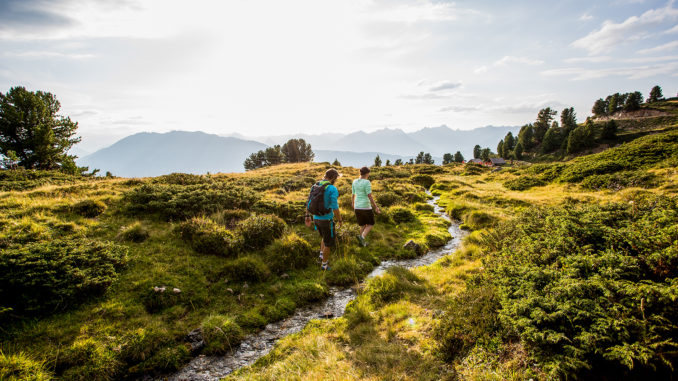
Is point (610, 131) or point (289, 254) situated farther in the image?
point (610, 131)

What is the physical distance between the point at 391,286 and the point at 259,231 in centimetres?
546

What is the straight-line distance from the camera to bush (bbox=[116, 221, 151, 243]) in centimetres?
900

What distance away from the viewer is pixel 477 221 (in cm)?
1433

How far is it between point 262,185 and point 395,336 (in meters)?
18.6

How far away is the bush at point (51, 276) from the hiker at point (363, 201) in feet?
25.9

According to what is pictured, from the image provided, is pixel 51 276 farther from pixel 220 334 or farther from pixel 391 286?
pixel 391 286

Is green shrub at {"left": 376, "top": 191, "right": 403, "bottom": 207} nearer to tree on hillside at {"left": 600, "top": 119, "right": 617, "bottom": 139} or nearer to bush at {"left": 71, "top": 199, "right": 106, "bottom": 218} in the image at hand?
bush at {"left": 71, "top": 199, "right": 106, "bottom": 218}

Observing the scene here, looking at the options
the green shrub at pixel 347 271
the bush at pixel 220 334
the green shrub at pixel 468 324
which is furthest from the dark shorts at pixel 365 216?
the bush at pixel 220 334

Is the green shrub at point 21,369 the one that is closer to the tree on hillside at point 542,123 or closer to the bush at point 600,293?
the bush at point 600,293

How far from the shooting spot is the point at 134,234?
359 inches

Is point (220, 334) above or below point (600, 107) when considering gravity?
below

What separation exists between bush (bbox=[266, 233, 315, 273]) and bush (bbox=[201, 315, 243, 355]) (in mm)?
2720

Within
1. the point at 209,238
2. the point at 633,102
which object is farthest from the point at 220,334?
the point at 633,102

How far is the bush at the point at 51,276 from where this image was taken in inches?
211
